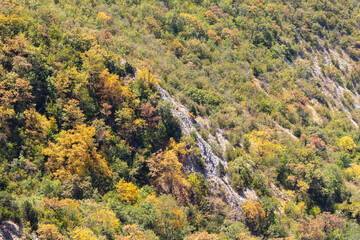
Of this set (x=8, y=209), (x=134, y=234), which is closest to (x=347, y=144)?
(x=134, y=234)

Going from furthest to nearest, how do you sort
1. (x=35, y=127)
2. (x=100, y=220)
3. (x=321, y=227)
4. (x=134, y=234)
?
(x=321, y=227) → (x=35, y=127) → (x=100, y=220) → (x=134, y=234)

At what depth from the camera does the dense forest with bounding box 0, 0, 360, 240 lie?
2820cm

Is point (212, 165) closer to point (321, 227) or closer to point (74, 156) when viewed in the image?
point (321, 227)

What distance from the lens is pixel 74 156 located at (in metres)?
29.5

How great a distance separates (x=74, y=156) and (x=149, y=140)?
10787 millimetres

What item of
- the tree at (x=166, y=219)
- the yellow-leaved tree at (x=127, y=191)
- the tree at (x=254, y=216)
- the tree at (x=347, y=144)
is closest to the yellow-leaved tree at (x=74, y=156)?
the yellow-leaved tree at (x=127, y=191)

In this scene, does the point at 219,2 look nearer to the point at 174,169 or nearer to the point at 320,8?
A: the point at 320,8

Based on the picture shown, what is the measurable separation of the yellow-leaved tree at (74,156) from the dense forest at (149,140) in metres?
0.15

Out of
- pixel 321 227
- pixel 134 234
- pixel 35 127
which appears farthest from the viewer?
pixel 321 227

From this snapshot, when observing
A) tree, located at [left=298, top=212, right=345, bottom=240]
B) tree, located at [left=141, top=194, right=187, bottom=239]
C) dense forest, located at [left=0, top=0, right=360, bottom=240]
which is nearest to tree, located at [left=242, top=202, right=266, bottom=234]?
dense forest, located at [left=0, top=0, right=360, bottom=240]

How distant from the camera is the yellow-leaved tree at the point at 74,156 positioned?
2892 cm

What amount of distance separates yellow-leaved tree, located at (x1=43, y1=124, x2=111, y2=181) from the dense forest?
15cm

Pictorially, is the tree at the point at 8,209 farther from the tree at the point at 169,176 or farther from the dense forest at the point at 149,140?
the tree at the point at 169,176

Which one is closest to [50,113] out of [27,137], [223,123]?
[27,137]
